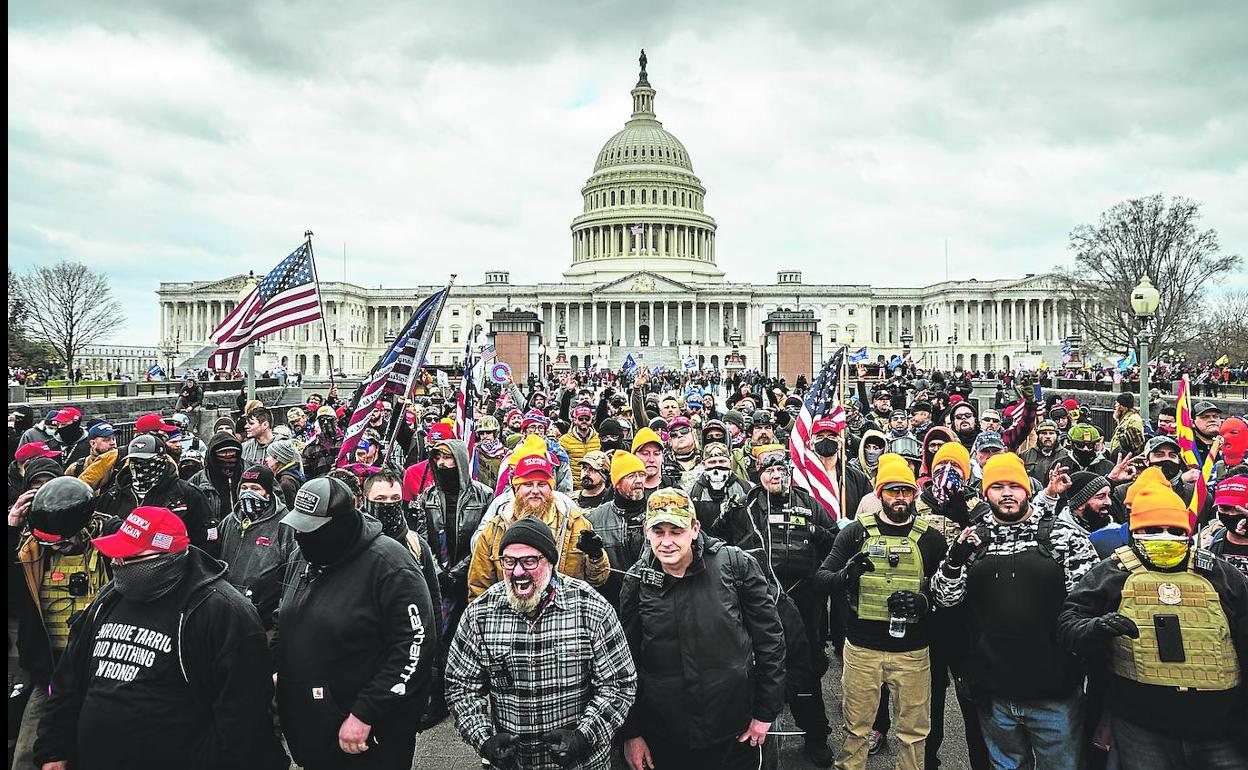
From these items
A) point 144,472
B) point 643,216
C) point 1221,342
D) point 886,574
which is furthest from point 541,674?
point 643,216

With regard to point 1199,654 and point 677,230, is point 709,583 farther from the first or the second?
point 677,230

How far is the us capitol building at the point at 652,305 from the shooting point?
101 m

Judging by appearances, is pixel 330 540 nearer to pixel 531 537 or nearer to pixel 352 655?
pixel 352 655

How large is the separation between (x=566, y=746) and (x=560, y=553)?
1.61 meters

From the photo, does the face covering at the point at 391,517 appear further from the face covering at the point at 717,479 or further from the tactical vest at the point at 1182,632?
the tactical vest at the point at 1182,632

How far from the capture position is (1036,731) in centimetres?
438

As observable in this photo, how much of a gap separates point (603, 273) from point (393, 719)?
110m

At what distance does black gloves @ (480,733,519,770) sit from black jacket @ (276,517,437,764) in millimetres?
439

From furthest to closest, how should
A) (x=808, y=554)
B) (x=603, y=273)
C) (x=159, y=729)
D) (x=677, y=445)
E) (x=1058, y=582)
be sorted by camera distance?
1. (x=603, y=273)
2. (x=677, y=445)
3. (x=808, y=554)
4. (x=1058, y=582)
5. (x=159, y=729)

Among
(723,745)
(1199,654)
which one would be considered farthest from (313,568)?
(1199,654)

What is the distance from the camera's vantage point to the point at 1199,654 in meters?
3.83

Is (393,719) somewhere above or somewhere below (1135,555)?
below

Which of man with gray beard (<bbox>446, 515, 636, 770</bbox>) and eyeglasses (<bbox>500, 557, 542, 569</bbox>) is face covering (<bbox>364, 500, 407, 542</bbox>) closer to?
man with gray beard (<bbox>446, 515, 636, 770</bbox>)

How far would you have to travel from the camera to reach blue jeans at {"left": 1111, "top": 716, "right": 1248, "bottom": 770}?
3834 mm
